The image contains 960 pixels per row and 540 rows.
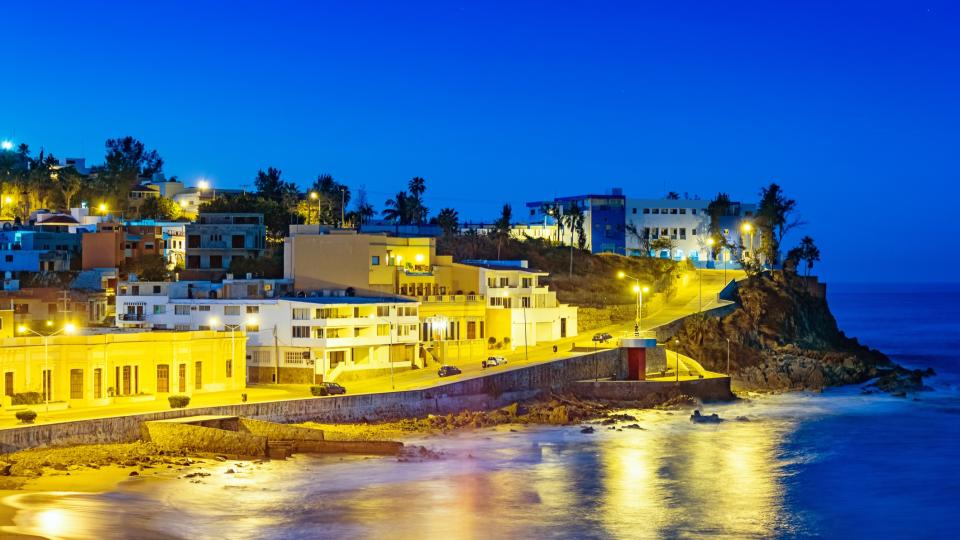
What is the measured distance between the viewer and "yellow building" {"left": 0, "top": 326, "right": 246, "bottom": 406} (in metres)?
48.3

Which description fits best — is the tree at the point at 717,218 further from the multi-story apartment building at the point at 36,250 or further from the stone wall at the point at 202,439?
the stone wall at the point at 202,439

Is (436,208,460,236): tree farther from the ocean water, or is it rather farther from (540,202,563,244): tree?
the ocean water

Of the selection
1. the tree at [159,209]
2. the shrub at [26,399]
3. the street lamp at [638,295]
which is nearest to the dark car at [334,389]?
the shrub at [26,399]

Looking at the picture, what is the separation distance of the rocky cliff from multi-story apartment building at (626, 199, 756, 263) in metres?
23.1

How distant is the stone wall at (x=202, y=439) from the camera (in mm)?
46031

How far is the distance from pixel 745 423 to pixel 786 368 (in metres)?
16.6

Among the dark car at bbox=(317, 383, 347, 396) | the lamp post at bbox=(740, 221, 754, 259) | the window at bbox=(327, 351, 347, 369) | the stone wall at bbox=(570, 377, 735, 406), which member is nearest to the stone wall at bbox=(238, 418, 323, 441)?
the dark car at bbox=(317, 383, 347, 396)

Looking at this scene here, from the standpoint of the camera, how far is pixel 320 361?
59531 millimetres

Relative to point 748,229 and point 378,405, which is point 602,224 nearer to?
point 748,229

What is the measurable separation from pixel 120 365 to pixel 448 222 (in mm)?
57940

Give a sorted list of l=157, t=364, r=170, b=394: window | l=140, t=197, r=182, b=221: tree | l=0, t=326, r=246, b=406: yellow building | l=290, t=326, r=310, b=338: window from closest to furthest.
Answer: l=0, t=326, r=246, b=406: yellow building → l=157, t=364, r=170, b=394: window → l=290, t=326, r=310, b=338: window → l=140, t=197, r=182, b=221: tree

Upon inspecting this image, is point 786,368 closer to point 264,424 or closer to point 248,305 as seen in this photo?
point 248,305

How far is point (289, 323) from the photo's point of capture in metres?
60.2

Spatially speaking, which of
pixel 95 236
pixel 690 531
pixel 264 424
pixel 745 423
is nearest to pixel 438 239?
pixel 95 236
